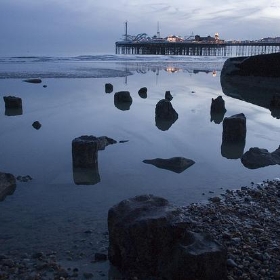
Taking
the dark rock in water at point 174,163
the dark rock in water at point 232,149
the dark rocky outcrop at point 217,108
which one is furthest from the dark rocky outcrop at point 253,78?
the dark rock in water at point 174,163

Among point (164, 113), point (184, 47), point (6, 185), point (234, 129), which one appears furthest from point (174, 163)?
point (184, 47)

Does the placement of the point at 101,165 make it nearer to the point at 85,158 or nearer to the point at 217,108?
the point at 85,158

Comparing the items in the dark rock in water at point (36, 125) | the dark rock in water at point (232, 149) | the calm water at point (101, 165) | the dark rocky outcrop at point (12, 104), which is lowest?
the dark rock in water at point (232, 149)

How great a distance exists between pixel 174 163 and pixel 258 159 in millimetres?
1521

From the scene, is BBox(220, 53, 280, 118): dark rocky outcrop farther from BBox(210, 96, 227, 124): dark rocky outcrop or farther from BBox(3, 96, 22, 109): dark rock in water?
BBox(3, 96, 22, 109): dark rock in water

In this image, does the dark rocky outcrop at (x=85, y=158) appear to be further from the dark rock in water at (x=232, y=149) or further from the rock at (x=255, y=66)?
the rock at (x=255, y=66)

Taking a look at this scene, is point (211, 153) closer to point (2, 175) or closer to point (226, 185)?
point (226, 185)

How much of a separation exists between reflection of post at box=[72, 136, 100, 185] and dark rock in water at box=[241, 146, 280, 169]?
2.63 m

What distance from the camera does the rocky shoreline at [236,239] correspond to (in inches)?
128

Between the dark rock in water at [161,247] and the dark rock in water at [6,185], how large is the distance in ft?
7.36

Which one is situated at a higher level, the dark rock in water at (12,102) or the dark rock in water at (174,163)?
the dark rock in water at (12,102)

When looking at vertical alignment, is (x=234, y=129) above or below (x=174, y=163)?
above

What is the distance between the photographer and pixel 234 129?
7969 mm

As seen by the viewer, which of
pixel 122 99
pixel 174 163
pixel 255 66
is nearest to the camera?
pixel 174 163
